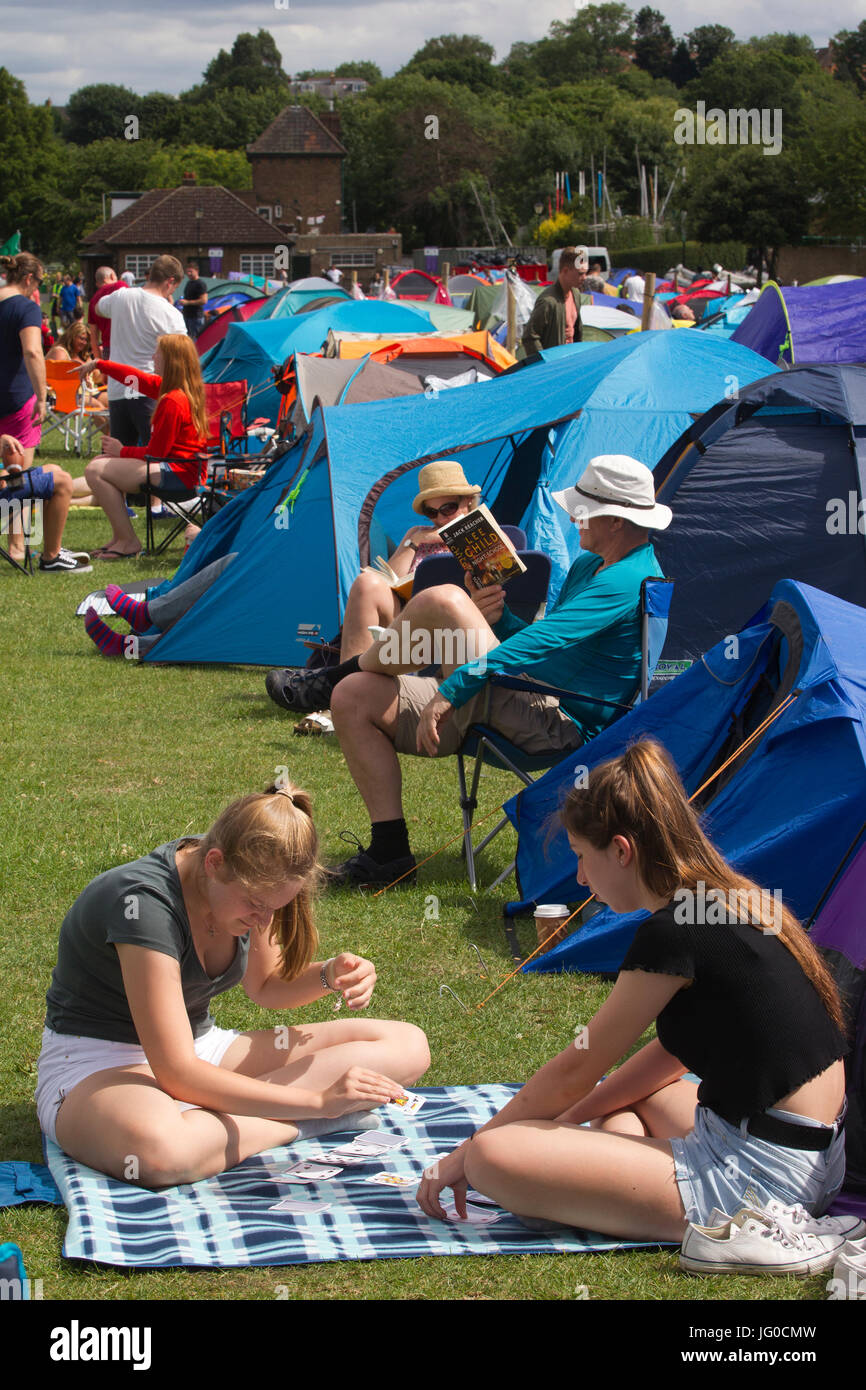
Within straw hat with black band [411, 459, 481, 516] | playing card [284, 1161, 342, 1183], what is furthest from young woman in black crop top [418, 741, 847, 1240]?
straw hat with black band [411, 459, 481, 516]

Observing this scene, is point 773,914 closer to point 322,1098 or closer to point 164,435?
point 322,1098

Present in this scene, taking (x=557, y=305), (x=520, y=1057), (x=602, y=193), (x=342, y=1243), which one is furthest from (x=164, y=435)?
(x=602, y=193)

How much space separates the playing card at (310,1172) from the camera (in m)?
3.06

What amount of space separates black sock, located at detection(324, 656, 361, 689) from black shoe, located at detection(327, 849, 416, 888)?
49.2 inches

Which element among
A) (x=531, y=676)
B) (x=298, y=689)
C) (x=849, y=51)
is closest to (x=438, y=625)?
(x=531, y=676)

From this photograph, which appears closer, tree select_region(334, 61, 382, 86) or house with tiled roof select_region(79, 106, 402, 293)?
house with tiled roof select_region(79, 106, 402, 293)

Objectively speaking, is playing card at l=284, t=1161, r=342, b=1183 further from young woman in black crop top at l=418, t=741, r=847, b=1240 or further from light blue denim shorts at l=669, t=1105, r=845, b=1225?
light blue denim shorts at l=669, t=1105, r=845, b=1225

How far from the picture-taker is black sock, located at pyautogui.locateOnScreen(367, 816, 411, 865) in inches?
189

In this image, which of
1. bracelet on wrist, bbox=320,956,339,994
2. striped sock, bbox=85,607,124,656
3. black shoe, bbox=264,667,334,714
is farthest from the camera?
striped sock, bbox=85,607,124,656

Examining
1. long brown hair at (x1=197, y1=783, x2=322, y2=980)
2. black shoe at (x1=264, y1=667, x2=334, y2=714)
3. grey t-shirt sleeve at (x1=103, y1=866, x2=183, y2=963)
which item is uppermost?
long brown hair at (x1=197, y1=783, x2=322, y2=980)

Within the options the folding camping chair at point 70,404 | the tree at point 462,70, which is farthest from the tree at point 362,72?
the folding camping chair at point 70,404

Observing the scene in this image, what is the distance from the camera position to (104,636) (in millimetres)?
7758

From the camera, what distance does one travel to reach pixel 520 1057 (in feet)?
12.2

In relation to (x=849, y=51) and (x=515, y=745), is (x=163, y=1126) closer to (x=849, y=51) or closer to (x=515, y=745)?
(x=515, y=745)
